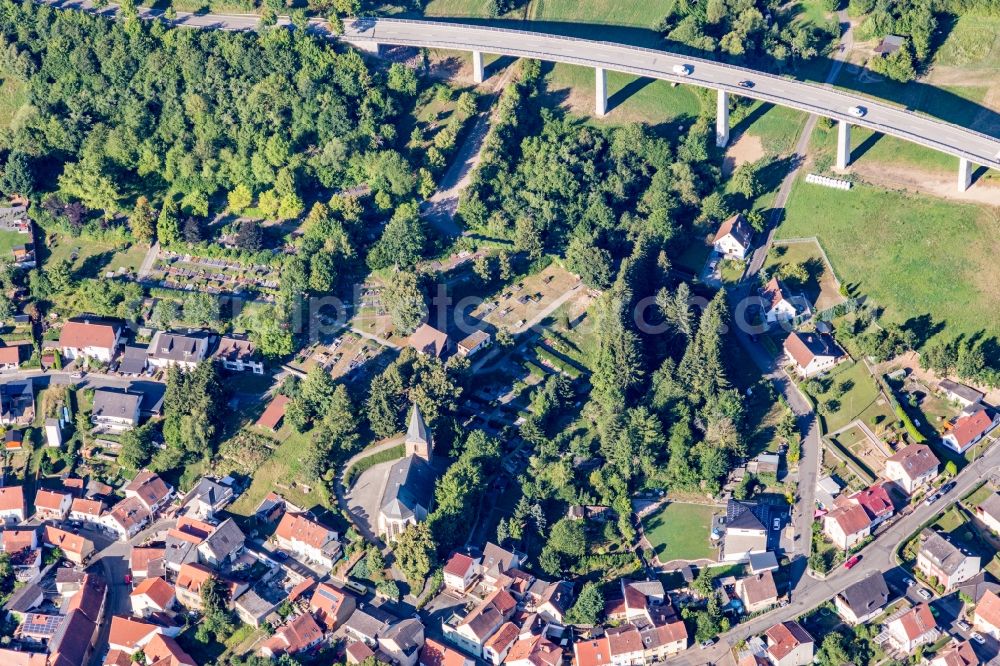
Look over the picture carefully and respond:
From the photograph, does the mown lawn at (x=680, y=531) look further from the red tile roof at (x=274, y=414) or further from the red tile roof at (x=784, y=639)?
the red tile roof at (x=274, y=414)

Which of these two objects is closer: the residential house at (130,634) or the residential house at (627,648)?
the residential house at (627,648)

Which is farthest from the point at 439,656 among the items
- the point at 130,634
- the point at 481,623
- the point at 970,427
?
the point at 970,427

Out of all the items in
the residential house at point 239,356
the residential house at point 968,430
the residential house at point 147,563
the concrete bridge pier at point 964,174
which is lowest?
the residential house at point 147,563

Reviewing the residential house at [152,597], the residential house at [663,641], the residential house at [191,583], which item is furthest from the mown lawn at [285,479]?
the residential house at [663,641]

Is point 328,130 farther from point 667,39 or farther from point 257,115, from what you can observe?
point 667,39

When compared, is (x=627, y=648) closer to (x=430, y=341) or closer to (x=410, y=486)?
(x=410, y=486)

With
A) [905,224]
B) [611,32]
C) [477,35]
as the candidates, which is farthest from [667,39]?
[905,224]

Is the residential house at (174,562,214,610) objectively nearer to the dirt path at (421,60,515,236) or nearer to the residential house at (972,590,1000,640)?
the dirt path at (421,60,515,236)

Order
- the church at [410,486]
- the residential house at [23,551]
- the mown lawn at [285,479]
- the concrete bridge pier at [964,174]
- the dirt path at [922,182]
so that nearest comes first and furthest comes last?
1. the church at [410,486]
2. the residential house at [23,551]
3. the mown lawn at [285,479]
4. the concrete bridge pier at [964,174]
5. the dirt path at [922,182]
